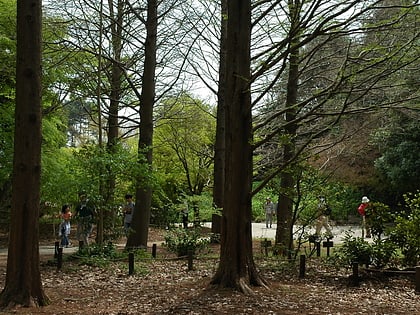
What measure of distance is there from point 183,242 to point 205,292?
461 cm

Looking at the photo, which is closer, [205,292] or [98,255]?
[205,292]

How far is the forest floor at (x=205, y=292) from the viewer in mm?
6639

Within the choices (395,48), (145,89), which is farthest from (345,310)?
(145,89)

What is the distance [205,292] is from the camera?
24.1 feet

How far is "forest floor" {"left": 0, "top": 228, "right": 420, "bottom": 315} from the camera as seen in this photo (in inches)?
261

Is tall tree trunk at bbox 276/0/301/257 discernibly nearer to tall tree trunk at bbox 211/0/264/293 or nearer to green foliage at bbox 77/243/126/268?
tall tree trunk at bbox 211/0/264/293

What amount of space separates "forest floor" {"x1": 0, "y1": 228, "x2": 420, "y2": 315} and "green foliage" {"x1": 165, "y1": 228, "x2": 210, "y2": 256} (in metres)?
0.72

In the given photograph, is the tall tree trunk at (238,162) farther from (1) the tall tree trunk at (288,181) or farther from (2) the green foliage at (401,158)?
(2) the green foliage at (401,158)

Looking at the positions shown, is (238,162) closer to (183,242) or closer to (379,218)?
(379,218)

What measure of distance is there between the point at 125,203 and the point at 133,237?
1.30 meters

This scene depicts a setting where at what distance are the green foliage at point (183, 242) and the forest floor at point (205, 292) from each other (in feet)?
2.36

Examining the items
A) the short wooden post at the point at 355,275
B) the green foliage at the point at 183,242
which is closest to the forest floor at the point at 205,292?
the short wooden post at the point at 355,275

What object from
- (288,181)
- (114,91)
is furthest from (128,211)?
(114,91)

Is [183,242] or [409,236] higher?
[409,236]
